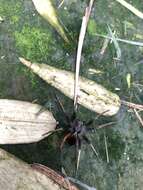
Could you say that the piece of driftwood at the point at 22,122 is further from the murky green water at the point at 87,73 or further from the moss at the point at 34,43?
the moss at the point at 34,43

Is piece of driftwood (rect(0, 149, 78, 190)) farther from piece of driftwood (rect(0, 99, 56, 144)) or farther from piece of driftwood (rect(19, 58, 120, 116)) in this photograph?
piece of driftwood (rect(19, 58, 120, 116))

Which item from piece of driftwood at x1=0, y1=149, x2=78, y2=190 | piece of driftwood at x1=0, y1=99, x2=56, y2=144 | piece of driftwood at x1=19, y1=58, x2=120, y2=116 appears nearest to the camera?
piece of driftwood at x1=0, y1=149, x2=78, y2=190

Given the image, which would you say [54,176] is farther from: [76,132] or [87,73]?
[87,73]

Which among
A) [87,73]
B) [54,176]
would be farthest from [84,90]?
[54,176]

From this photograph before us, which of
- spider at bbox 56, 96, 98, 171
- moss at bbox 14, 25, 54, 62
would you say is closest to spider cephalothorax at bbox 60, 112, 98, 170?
spider at bbox 56, 96, 98, 171

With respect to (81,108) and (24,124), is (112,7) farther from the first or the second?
(24,124)
